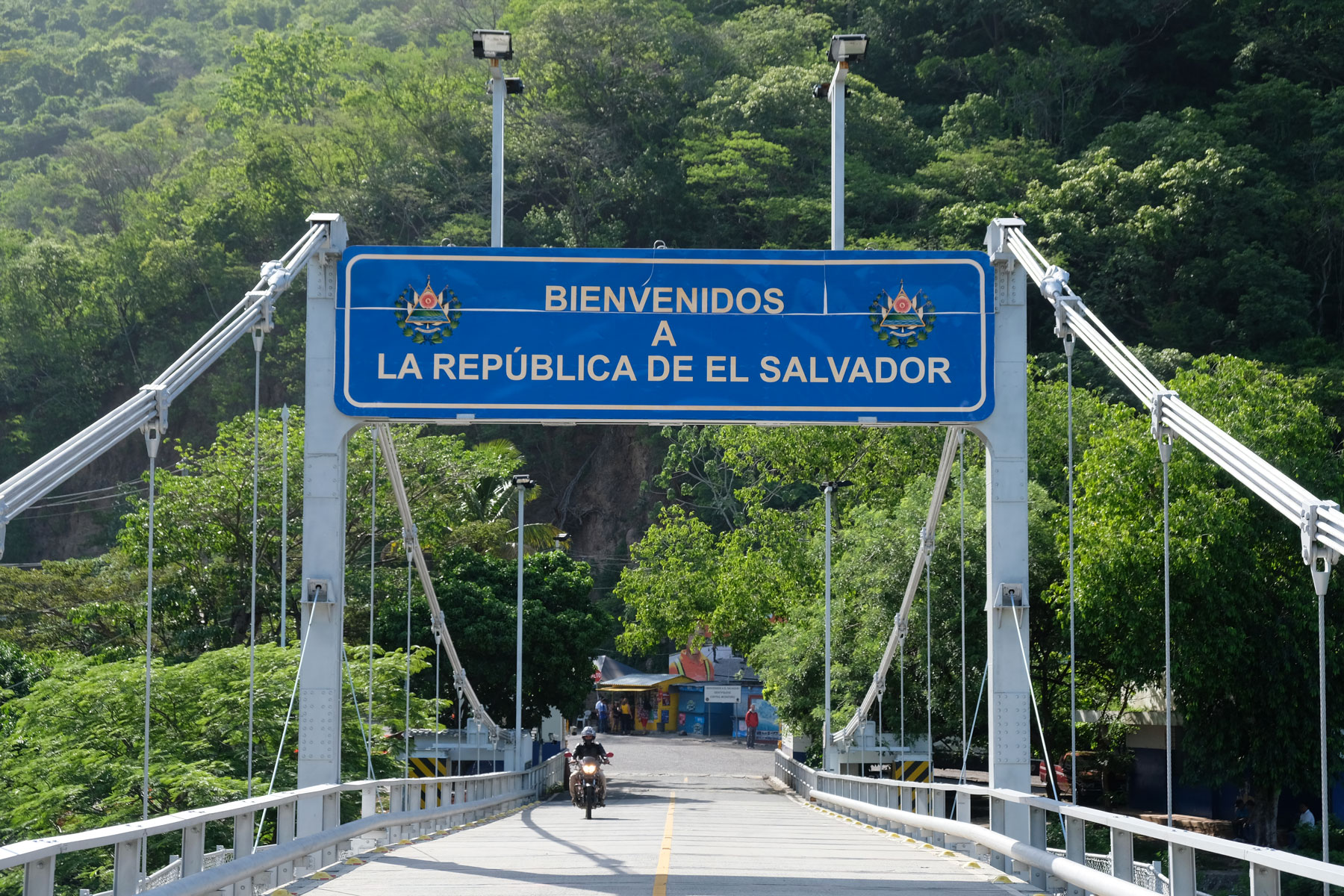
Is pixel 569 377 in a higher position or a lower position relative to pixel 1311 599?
higher

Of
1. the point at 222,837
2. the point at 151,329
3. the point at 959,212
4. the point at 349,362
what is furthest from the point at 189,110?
the point at 349,362

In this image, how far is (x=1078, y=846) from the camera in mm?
9867

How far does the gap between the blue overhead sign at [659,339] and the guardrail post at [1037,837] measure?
13.3ft

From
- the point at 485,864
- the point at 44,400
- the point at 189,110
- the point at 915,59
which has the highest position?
the point at 189,110

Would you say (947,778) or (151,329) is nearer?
(947,778)

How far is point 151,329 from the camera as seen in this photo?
6656cm

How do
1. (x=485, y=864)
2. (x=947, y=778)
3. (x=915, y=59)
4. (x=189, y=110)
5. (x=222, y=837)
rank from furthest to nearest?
(x=189, y=110)
(x=915, y=59)
(x=947, y=778)
(x=222, y=837)
(x=485, y=864)

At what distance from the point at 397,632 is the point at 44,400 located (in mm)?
36323

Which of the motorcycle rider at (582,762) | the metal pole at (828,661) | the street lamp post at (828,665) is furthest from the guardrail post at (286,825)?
the metal pole at (828,661)

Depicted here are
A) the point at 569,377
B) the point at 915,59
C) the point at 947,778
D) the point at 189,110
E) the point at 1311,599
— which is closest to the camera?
the point at 569,377

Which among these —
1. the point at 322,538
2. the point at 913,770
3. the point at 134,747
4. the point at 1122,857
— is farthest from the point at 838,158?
→ the point at 913,770

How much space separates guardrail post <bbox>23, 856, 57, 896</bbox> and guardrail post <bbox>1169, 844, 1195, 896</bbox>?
5.37m

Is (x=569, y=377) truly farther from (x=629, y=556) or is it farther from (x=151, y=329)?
(x=151, y=329)

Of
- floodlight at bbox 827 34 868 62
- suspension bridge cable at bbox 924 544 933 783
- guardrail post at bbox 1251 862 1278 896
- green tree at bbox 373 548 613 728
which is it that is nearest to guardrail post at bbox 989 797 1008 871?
guardrail post at bbox 1251 862 1278 896
